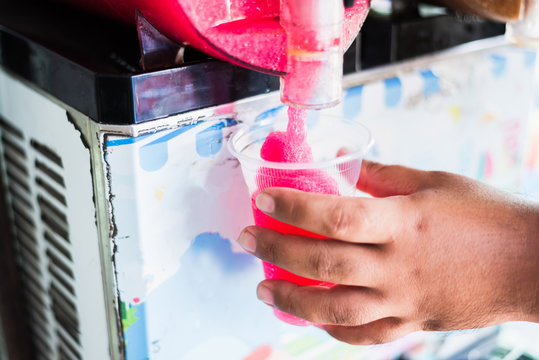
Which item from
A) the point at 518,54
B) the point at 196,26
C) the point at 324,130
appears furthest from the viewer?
the point at 518,54

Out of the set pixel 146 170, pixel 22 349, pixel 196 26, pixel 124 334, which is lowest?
pixel 22 349

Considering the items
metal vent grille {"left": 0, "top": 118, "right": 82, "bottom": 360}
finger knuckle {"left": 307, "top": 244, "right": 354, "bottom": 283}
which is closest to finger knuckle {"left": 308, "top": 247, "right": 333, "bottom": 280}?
finger knuckle {"left": 307, "top": 244, "right": 354, "bottom": 283}

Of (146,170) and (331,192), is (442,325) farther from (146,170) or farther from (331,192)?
(146,170)

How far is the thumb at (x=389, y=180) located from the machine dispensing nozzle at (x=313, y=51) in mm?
208

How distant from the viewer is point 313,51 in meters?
0.57

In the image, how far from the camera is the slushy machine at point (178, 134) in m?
0.65

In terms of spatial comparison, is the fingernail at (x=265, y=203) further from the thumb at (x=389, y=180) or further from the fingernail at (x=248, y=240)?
the thumb at (x=389, y=180)

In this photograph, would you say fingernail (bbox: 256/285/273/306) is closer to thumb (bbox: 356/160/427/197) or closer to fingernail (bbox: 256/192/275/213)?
fingernail (bbox: 256/192/275/213)

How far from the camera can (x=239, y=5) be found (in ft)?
2.02

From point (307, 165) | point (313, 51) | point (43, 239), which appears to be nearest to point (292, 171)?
point (307, 165)

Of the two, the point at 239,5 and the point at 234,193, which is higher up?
the point at 239,5

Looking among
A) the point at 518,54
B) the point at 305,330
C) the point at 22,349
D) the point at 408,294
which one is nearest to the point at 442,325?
the point at 408,294

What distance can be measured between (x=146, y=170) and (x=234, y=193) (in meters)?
0.15

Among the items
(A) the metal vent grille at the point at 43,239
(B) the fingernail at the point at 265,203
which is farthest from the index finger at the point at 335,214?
(A) the metal vent grille at the point at 43,239
